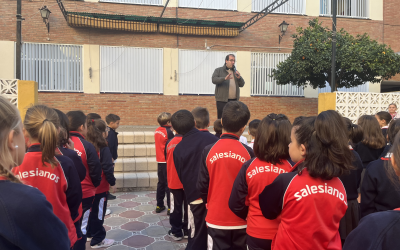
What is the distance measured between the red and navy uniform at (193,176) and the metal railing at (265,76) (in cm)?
959

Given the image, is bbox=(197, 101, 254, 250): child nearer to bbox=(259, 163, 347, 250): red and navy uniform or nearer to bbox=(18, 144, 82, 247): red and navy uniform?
bbox=(259, 163, 347, 250): red and navy uniform

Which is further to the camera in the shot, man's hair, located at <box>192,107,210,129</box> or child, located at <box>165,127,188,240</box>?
child, located at <box>165,127,188,240</box>

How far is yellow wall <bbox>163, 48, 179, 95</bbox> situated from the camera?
11961 millimetres

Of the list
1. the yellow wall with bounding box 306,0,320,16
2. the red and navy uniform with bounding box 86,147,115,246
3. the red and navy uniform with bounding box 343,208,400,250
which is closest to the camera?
the red and navy uniform with bounding box 343,208,400,250

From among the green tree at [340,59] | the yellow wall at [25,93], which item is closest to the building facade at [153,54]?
the green tree at [340,59]

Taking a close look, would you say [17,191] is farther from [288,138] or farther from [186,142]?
[186,142]

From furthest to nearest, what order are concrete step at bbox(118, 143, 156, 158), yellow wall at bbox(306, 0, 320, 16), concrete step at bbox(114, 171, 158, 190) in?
yellow wall at bbox(306, 0, 320, 16), concrete step at bbox(118, 143, 156, 158), concrete step at bbox(114, 171, 158, 190)

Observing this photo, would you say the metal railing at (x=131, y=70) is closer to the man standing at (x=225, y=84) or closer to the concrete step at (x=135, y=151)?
the concrete step at (x=135, y=151)

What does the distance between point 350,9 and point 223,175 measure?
14.0 meters

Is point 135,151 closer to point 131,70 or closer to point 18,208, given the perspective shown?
point 131,70

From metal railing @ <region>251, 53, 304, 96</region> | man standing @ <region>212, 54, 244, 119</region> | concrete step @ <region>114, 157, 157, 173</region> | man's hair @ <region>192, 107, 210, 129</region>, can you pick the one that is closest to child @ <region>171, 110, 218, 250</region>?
man's hair @ <region>192, 107, 210, 129</region>

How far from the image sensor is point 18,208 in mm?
1023

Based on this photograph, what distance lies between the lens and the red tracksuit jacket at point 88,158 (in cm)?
326

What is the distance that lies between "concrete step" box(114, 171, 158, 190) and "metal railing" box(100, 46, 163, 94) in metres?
5.23
